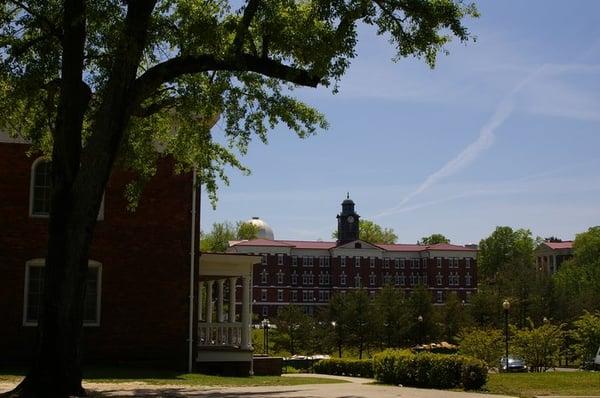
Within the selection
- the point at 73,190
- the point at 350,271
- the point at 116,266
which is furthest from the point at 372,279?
→ the point at 73,190

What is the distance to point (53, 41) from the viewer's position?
1455cm

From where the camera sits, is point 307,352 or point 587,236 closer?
point 307,352

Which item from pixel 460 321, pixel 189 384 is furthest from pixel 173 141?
pixel 460 321

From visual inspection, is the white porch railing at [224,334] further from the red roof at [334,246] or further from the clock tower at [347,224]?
the clock tower at [347,224]

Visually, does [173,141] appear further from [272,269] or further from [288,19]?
[272,269]

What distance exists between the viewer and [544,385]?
60.0ft

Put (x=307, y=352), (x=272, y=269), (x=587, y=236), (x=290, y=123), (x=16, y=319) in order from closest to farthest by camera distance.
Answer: (x=290, y=123)
(x=16, y=319)
(x=307, y=352)
(x=272, y=269)
(x=587, y=236)

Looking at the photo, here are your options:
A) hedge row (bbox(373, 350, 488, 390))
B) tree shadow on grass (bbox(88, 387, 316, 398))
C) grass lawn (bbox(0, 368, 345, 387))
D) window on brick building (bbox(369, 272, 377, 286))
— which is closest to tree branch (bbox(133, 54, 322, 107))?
tree shadow on grass (bbox(88, 387, 316, 398))

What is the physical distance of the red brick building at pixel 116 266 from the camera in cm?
2106

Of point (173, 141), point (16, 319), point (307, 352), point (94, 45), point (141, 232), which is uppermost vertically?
point (94, 45)

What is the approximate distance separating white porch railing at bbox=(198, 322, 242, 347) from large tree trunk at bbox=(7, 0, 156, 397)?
12.9 m

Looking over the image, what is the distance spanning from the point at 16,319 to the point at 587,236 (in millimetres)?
112537

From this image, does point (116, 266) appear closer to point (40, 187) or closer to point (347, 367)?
point (40, 187)

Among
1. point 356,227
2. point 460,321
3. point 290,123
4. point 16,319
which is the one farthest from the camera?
point 356,227
